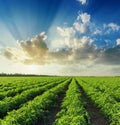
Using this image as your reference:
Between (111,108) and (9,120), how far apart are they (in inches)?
243

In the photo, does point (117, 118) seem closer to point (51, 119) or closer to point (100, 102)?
point (51, 119)

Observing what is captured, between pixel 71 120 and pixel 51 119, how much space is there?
349 centimetres

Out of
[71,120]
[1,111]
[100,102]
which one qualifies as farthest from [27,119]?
[100,102]

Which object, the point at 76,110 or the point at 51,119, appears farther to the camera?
the point at 51,119

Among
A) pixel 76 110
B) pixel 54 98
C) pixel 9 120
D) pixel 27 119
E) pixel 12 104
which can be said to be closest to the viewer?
pixel 9 120

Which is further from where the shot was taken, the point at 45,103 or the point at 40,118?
the point at 45,103

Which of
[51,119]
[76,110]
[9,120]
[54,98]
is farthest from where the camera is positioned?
[54,98]

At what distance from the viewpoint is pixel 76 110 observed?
12383mm

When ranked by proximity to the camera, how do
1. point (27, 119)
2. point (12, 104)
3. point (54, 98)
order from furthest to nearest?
point (54, 98), point (12, 104), point (27, 119)

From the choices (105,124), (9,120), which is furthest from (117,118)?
(9,120)

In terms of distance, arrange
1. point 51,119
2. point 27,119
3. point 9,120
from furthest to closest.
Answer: point 51,119
point 27,119
point 9,120

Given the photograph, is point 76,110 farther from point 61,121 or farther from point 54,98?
point 54,98

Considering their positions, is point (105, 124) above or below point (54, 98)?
below

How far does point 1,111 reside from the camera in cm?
1425
